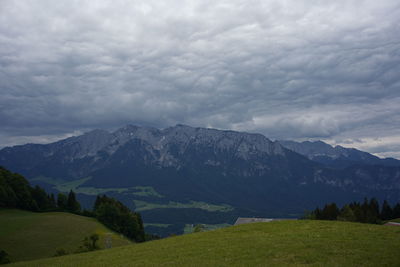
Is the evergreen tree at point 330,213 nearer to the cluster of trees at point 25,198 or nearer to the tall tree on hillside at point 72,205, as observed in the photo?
the cluster of trees at point 25,198

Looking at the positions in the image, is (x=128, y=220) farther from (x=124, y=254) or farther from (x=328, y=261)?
(x=328, y=261)

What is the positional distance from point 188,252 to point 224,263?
6.78 m

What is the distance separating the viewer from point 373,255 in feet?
79.4

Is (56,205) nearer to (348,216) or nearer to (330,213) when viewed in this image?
(330,213)

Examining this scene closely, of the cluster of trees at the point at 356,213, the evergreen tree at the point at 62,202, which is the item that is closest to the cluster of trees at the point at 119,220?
the evergreen tree at the point at 62,202

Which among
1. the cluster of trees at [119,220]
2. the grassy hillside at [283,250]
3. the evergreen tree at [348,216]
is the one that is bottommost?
the cluster of trees at [119,220]

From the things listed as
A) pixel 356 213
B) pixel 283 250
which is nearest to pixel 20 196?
pixel 283 250

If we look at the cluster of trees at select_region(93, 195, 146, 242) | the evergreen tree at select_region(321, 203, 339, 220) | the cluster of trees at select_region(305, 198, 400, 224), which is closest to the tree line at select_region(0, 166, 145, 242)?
the cluster of trees at select_region(93, 195, 146, 242)

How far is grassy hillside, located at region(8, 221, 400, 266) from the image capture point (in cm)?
2406

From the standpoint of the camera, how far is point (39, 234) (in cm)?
7656

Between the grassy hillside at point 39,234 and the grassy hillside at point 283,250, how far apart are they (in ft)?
125

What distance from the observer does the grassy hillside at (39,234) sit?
6512cm

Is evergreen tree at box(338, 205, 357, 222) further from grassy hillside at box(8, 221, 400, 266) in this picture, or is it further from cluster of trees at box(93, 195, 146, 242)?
grassy hillside at box(8, 221, 400, 266)

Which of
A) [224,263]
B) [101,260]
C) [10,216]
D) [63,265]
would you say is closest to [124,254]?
[101,260]
